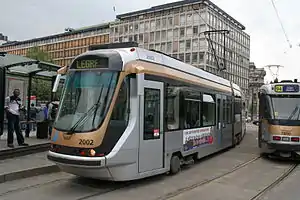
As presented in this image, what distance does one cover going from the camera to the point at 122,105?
7.18 metres

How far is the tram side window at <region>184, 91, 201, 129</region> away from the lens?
9.73 meters

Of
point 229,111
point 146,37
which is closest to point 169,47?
point 146,37

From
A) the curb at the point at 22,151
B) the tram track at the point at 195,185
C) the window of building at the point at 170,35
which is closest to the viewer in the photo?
the tram track at the point at 195,185

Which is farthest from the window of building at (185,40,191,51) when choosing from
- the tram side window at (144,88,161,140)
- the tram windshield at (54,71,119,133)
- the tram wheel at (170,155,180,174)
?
the tram windshield at (54,71,119,133)

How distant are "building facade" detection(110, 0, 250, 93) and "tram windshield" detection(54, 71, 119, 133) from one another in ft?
208

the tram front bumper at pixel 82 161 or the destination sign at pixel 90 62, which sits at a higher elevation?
the destination sign at pixel 90 62

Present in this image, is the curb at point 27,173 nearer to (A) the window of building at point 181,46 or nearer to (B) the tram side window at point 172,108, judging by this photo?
(B) the tram side window at point 172,108

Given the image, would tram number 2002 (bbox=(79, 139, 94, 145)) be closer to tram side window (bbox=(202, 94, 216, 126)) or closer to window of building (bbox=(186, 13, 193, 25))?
tram side window (bbox=(202, 94, 216, 126))

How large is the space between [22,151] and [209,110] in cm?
621

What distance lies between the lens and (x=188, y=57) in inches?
3036

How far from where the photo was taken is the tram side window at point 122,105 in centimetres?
704

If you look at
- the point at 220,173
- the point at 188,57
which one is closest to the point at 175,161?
the point at 220,173

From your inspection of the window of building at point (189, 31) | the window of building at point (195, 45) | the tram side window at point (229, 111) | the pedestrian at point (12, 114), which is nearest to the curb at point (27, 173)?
the pedestrian at point (12, 114)

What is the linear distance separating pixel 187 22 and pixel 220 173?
70289mm
